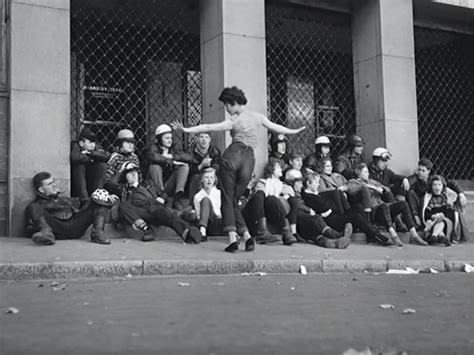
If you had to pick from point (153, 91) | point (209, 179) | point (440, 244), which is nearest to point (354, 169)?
point (440, 244)

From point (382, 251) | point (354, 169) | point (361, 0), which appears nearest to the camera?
point (382, 251)

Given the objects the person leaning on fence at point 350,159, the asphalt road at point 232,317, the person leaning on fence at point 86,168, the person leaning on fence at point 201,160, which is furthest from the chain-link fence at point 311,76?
the asphalt road at point 232,317

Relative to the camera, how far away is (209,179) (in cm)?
953

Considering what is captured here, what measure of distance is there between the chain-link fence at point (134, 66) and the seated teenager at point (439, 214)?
532 cm

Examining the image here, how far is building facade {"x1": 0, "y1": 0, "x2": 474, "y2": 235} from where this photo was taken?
32.7ft

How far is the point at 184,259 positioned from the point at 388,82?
301 inches

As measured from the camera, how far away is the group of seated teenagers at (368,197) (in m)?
10.1

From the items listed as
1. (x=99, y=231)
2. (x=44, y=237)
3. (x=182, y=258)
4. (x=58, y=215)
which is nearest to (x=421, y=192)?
(x=182, y=258)

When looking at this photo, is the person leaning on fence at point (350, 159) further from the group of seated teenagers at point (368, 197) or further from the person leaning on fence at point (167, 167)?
the person leaning on fence at point (167, 167)

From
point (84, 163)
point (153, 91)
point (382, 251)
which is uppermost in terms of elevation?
point (153, 91)

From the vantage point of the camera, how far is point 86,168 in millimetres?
10180

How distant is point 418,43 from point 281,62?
3702 mm

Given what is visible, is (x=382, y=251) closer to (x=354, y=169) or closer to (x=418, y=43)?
(x=354, y=169)

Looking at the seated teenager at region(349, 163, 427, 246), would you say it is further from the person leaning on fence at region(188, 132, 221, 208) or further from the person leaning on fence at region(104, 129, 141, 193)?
the person leaning on fence at region(104, 129, 141, 193)
